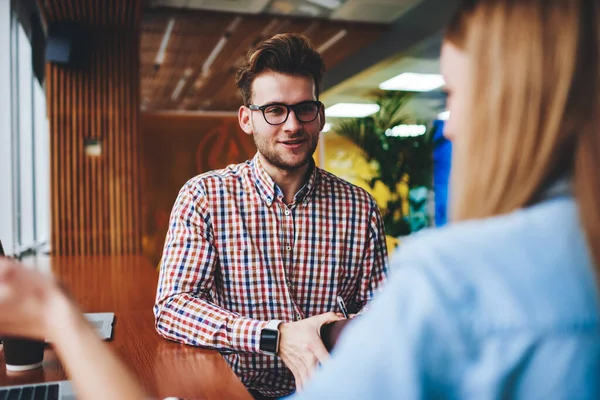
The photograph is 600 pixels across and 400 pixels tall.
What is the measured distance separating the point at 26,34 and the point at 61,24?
53.6 inches

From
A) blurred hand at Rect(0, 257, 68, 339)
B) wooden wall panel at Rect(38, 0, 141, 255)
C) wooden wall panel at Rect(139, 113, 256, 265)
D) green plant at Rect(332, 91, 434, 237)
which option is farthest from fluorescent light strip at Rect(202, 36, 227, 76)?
blurred hand at Rect(0, 257, 68, 339)

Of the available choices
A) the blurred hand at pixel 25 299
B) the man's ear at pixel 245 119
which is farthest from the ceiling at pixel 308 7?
the blurred hand at pixel 25 299

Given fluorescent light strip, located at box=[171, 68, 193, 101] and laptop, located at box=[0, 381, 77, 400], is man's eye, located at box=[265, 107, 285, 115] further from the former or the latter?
fluorescent light strip, located at box=[171, 68, 193, 101]

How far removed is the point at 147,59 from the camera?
8672 millimetres

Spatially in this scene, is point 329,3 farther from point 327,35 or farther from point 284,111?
point 284,111

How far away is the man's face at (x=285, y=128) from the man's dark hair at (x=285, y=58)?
0.02 metres

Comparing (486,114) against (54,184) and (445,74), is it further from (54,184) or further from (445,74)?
(54,184)

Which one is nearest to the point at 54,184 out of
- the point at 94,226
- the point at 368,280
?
the point at 94,226

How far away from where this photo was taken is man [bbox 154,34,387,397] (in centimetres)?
182

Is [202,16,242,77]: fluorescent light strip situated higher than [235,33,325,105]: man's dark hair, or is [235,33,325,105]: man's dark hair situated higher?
[202,16,242,77]: fluorescent light strip

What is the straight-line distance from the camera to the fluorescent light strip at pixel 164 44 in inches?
268

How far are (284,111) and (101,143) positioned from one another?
4.33 m

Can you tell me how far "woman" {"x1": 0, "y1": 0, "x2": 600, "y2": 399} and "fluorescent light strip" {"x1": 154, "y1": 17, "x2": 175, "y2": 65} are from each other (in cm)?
651

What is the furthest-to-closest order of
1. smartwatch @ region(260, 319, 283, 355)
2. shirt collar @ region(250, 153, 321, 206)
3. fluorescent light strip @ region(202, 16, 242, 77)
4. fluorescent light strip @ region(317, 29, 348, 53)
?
1. fluorescent light strip @ region(317, 29, 348, 53)
2. fluorescent light strip @ region(202, 16, 242, 77)
3. shirt collar @ region(250, 153, 321, 206)
4. smartwatch @ region(260, 319, 283, 355)
